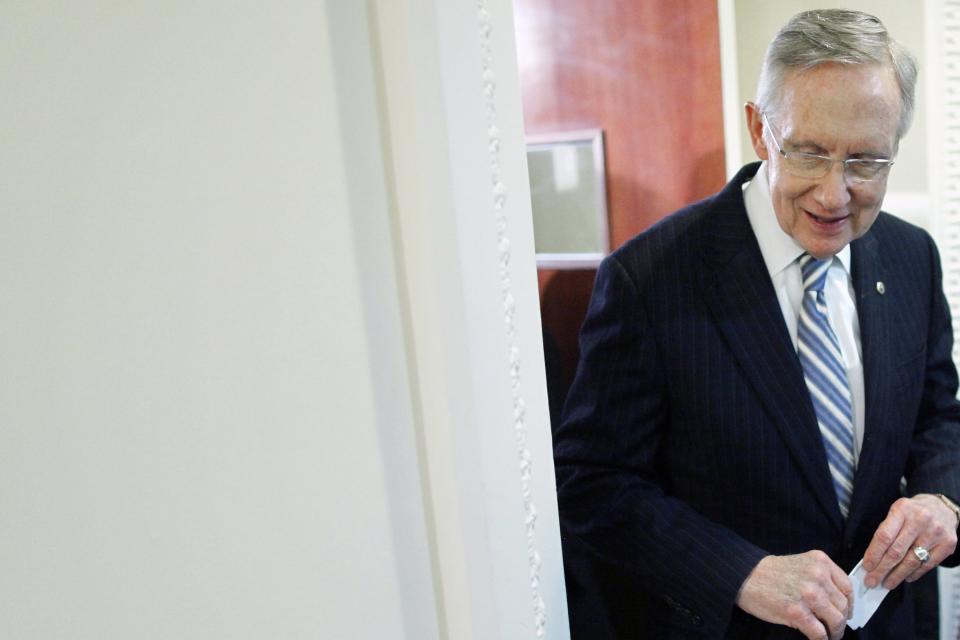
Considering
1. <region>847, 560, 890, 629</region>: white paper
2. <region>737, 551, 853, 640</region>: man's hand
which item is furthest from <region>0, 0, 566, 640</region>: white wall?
<region>847, 560, 890, 629</region>: white paper

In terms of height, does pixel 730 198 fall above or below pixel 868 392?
above

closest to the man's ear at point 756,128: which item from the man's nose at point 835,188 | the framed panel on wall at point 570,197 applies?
the man's nose at point 835,188

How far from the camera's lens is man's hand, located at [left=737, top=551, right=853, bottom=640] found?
102cm

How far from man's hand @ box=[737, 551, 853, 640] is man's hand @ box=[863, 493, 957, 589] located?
64 mm

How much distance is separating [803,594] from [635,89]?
114 centimetres

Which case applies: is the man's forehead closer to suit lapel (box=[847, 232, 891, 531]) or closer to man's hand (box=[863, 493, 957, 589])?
suit lapel (box=[847, 232, 891, 531])

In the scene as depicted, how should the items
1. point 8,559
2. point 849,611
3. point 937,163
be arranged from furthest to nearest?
point 937,163, point 849,611, point 8,559

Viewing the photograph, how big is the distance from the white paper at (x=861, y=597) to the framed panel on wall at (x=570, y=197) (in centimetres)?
95

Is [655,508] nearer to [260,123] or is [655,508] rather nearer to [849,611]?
[849,611]

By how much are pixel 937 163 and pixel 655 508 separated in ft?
3.80

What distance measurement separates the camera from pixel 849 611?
106cm

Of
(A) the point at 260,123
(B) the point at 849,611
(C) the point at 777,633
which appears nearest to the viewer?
(A) the point at 260,123

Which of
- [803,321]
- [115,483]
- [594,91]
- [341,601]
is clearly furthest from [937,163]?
[115,483]

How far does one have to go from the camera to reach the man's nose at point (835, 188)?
110 cm
